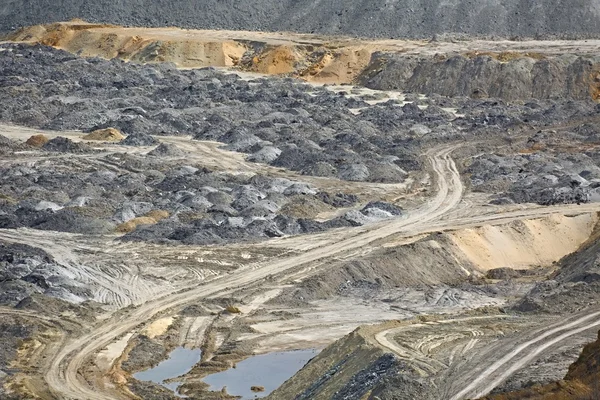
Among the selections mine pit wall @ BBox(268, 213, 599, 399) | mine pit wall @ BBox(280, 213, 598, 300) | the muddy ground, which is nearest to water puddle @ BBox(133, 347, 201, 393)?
the muddy ground

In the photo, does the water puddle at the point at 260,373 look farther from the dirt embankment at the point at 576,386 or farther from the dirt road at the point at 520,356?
the dirt embankment at the point at 576,386

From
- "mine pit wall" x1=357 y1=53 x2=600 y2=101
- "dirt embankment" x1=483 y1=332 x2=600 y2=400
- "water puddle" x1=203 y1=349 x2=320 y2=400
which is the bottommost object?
"mine pit wall" x1=357 y1=53 x2=600 y2=101

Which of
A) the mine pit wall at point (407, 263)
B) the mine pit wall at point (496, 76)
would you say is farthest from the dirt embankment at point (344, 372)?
the mine pit wall at point (496, 76)

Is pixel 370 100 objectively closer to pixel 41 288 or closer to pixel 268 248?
pixel 268 248

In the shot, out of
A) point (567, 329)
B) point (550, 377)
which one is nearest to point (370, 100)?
point (567, 329)

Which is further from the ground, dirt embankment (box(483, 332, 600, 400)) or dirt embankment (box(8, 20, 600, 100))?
dirt embankment (box(483, 332, 600, 400))

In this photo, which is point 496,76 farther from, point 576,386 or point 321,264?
point 576,386

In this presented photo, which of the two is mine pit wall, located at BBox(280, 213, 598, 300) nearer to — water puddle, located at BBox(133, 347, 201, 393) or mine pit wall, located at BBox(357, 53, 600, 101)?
water puddle, located at BBox(133, 347, 201, 393)

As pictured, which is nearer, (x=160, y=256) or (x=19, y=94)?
(x=160, y=256)
